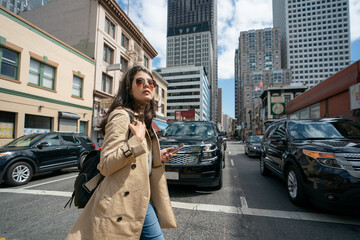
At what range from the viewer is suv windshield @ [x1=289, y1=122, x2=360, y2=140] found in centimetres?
420

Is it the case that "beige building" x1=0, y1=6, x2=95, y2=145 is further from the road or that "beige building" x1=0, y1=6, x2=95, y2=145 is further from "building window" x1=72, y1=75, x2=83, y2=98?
the road

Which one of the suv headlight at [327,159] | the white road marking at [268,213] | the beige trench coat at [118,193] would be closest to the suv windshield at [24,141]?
the white road marking at [268,213]

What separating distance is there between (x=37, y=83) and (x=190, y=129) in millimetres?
12250

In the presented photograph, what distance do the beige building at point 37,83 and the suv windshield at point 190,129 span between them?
33.8ft

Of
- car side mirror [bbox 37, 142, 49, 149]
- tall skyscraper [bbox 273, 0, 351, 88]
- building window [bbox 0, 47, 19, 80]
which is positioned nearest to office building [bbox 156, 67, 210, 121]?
tall skyscraper [bbox 273, 0, 351, 88]

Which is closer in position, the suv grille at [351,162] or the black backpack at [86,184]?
the black backpack at [86,184]

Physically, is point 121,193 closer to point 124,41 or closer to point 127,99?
point 127,99

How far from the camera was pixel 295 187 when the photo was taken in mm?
3693

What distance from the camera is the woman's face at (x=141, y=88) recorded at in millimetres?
Result: 1524

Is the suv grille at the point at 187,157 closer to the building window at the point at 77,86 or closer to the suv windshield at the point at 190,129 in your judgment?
the suv windshield at the point at 190,129

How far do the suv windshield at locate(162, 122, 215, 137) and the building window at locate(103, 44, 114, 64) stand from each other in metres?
16.0

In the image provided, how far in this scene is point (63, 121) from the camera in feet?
45.3

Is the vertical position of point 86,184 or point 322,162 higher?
point 86,184

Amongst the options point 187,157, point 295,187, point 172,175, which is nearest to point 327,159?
point 295,187
